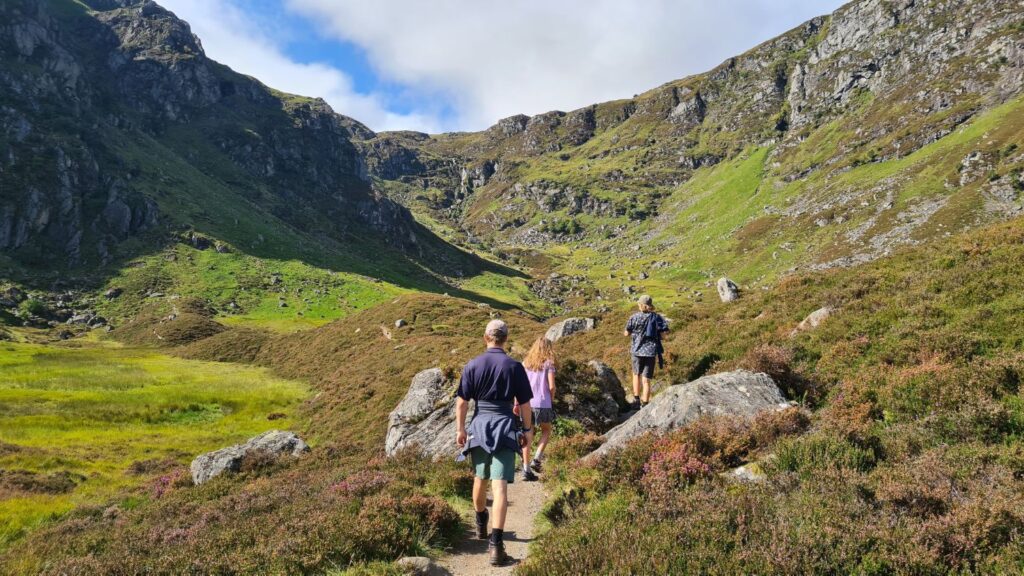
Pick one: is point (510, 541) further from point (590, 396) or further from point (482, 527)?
point (590, 396)

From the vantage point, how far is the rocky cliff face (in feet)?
316

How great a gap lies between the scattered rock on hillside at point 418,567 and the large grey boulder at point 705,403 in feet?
14.7

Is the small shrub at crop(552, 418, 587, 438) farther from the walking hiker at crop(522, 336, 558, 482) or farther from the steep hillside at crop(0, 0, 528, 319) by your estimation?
the steep hillside at crop(0, 0, 528, 319)

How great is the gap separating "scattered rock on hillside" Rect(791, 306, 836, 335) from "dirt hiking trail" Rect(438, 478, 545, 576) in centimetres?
1062

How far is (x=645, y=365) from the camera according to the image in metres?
14.9

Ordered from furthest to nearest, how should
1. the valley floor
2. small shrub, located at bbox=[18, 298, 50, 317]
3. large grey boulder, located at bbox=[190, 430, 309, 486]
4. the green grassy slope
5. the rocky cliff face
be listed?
1. the rocky cliff face
2. small shrub, located at bbox=[18, 298, 50, 317]
3. the valley floor
4. large grey boulder, located at bbox=[190, 430, 309, 486]
5. the green grassy slope

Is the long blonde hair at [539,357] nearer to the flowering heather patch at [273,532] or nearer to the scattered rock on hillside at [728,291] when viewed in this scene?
the flowering heather patch at [273,532]

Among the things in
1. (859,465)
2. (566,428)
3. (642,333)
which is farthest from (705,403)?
(566,428)

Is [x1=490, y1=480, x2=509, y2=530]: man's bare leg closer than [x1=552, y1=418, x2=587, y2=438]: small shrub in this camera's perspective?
Yes

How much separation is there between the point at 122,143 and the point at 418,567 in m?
168

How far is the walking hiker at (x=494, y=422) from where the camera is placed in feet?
23.5

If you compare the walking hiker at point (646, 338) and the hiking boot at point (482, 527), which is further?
the walking hiker at point (646, 338)

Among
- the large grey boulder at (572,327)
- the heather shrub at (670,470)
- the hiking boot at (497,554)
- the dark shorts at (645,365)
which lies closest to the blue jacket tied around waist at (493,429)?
the hiking boot at (497,554)

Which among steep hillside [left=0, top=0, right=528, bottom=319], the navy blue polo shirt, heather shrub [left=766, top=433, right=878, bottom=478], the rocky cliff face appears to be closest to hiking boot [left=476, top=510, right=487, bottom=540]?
the navy blue polo shirt
